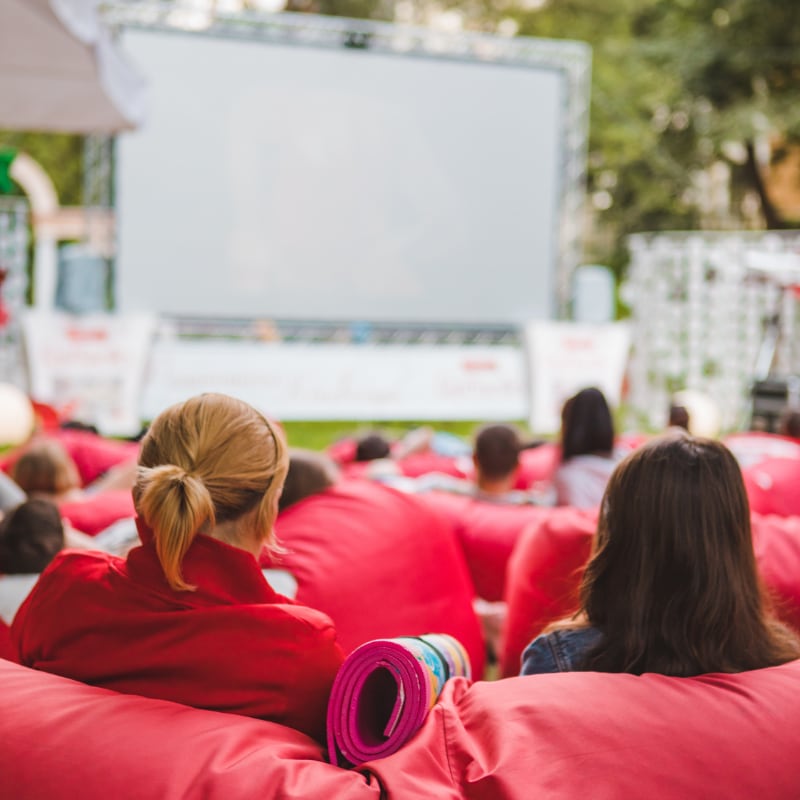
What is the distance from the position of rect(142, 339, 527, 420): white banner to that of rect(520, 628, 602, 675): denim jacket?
600 cm

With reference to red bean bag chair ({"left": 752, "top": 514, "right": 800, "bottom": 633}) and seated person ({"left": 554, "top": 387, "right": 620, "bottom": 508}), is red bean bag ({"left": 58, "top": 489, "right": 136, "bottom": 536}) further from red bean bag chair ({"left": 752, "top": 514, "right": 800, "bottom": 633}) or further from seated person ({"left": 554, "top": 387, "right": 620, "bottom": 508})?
red bean bag chair ({"left": 752, "top": 514, "right": 800, "bottom": 633})

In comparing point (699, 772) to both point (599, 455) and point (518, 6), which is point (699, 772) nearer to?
point (599, 455)

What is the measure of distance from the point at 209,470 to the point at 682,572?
69 centimetres

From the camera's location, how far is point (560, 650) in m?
1.52

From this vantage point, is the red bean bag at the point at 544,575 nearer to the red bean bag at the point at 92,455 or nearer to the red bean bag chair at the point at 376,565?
the red bean bag chair at the point at 376,565

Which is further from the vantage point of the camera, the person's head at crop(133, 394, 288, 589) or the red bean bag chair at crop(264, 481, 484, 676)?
the red bean bag chair at crop(264, 481, 484, 676)

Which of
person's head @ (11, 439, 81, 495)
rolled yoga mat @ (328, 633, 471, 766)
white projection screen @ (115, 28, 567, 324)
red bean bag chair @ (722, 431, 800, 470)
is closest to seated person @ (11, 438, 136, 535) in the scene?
person's head @ (11, 439, 81, 495)

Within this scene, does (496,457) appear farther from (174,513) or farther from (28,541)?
(174,513)

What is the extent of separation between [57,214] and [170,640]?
15.7m

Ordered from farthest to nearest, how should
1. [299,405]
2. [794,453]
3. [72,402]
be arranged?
[299,405]
[72,402]
[794,453]

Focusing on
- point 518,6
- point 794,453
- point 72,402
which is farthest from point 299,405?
point 518,6

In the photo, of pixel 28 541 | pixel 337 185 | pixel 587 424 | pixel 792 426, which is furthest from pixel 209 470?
pixel 337 185

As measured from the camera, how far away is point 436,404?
8.01 meters

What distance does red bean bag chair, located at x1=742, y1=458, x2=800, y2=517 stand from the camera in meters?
2.96
